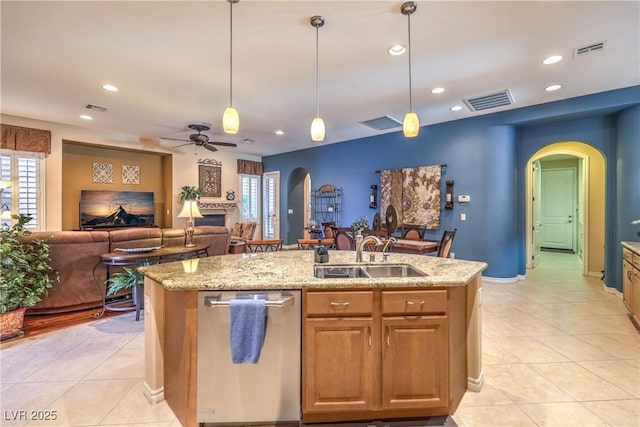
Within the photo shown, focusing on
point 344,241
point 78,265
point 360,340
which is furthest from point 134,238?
point 360,340

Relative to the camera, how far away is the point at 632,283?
3.34m

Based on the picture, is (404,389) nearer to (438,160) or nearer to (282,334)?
(282,334)

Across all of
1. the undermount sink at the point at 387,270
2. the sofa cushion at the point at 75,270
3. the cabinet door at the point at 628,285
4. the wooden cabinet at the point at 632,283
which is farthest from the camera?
the sofa cushion at the point at 75,270

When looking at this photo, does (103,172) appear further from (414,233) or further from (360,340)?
(360,340)

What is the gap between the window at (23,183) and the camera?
524 cm

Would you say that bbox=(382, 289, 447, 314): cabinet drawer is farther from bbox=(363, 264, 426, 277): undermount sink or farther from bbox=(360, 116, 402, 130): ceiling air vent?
bbox=(360, 116, 402, 130): ceiling air vent

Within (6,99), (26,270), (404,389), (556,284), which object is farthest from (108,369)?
(556,284)

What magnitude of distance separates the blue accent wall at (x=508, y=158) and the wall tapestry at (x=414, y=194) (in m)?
0.18

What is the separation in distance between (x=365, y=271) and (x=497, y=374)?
1.35 metres

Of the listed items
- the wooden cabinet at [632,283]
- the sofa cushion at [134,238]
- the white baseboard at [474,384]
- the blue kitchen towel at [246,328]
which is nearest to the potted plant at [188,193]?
the sofa cushion at [134,238]

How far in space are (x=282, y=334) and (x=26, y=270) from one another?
3074mm

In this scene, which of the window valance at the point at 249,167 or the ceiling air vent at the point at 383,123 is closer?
the ceiling air vent at the point at 383,123

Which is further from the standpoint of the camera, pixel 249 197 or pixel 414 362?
pixel 249 197

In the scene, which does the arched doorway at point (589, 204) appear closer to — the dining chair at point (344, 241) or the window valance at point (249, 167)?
the dining chair at point (344, 241)
